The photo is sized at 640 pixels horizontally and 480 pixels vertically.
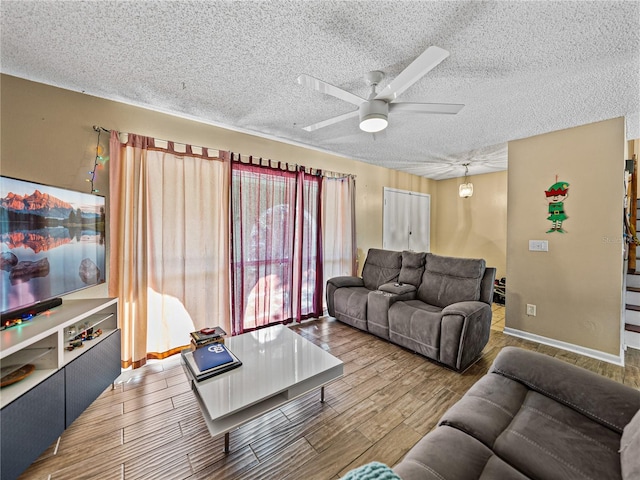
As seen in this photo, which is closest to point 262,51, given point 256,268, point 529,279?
point 256,268

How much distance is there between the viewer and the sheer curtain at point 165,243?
2.26 metres

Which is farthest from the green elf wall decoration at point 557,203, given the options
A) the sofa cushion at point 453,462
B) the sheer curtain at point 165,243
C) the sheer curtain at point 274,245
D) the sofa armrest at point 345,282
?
the sheer curtain at point 165,243

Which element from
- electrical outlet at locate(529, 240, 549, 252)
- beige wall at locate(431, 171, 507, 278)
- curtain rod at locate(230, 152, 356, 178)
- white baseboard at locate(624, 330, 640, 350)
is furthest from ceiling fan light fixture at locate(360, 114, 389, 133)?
beige wall at locate(431, 171, 507, 278)

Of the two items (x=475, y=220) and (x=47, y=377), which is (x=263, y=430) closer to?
(x=47, y=377)

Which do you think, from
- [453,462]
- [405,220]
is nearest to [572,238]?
[405,220]

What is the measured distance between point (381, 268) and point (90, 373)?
3.12 metres

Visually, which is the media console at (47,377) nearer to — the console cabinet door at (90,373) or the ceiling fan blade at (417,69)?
the console cabinet door at (90,373)

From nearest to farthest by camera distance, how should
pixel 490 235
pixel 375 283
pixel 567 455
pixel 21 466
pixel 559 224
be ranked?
pixel 567 455, pixel 21 466, pixel 559 224, pixel 375 283, pixel 490 235

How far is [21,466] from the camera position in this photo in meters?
1.19

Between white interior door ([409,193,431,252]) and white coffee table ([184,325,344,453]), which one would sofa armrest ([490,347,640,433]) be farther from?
white interior door ([409,193,431,252])

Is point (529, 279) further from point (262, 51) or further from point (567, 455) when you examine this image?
point (262, 51)

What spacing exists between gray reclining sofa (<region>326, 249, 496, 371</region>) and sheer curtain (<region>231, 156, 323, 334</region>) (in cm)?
47

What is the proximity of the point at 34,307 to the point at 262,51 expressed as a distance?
221 cm

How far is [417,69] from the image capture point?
1459 millimetres
